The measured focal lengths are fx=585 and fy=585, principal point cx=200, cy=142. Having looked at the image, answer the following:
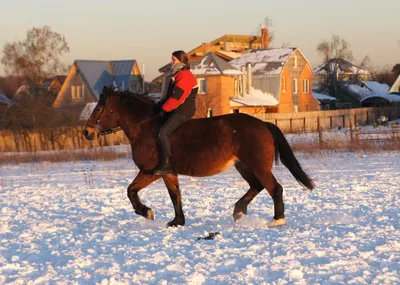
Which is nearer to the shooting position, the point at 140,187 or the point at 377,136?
the point at 140,187

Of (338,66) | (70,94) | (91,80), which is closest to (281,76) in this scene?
(91,80)

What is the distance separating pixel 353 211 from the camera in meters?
9.50

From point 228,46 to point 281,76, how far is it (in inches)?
796

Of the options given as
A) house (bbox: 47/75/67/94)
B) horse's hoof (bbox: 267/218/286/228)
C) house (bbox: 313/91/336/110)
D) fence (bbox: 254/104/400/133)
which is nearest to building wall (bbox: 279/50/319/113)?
fence (bbox: 254/104/400/133)

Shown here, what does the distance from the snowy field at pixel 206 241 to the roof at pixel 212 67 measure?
40280 mm

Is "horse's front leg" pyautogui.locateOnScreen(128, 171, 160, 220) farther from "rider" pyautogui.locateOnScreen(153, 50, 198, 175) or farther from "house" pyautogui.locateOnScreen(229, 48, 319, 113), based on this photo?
"house" pyautogui.locateOnScreen(229, 48, 319, 113)

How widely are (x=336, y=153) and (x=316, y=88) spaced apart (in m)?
67.8

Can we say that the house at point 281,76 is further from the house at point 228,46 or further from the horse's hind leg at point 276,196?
the horse's hind leg at point 276,196

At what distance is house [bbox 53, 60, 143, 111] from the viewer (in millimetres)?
61656

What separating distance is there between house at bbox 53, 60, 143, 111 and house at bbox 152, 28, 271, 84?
4578 millimetres

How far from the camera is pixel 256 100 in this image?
56.4 m

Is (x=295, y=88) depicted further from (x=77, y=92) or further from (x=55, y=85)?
(x=55, y=85)

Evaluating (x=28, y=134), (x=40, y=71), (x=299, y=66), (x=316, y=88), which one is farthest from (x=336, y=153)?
(x=316, y=88)

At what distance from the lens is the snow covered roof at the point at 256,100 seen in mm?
54412
